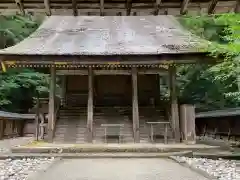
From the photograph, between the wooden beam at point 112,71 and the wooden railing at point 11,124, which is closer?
the wooden beam at point 112,71

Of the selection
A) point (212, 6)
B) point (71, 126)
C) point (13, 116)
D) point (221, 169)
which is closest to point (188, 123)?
point (71, 126)

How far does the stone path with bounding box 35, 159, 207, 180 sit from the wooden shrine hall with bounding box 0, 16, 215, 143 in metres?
3.97

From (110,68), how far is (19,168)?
7756 mm

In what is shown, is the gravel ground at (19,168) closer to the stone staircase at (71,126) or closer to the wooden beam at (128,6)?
the stone staircase at (71,126)

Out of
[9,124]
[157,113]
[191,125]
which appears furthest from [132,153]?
[9,124]

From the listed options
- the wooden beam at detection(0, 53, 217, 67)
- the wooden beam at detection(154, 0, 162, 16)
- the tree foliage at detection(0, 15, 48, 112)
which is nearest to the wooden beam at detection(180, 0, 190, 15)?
the wooden beam at detection(154, 0, 162, 16)

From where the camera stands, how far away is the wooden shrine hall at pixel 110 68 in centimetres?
1291

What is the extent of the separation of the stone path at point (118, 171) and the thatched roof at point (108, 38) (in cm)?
518

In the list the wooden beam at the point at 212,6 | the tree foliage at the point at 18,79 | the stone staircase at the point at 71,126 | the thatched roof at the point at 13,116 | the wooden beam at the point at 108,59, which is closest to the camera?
the wooden beam at the point at 212,6

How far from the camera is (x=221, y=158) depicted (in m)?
10.1

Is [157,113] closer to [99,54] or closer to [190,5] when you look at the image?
[99,54]

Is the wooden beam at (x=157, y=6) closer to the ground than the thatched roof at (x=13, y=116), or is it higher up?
higher up

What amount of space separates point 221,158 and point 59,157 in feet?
16.5

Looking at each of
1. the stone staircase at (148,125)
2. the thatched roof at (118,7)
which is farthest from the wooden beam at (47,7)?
the stone staircase at (148,125)
